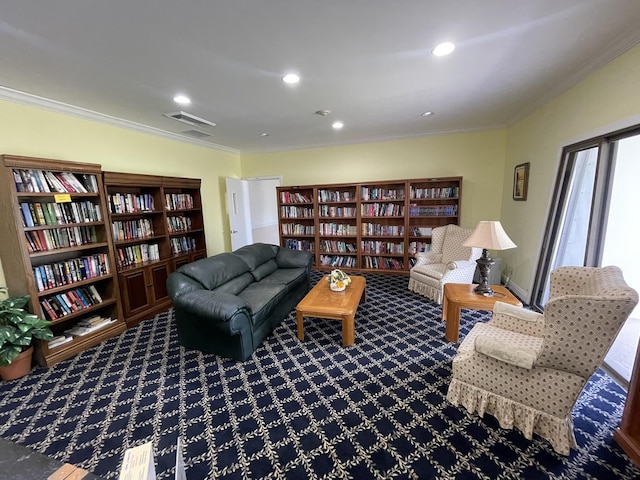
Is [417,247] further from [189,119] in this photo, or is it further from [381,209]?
[189,119]

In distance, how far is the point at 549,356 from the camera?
1.42 meters

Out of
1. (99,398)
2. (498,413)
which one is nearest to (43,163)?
(99,398)

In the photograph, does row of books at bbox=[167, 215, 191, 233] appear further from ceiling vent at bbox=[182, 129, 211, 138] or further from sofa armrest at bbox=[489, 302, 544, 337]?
sofa armrest at bbox=[489, 302, 544, 337]

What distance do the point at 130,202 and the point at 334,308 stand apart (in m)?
2.92

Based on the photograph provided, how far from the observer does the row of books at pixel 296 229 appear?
5.54 meters

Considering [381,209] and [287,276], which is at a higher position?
[381,209]

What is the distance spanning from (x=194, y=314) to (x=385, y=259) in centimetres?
362

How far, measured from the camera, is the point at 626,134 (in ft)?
6.79

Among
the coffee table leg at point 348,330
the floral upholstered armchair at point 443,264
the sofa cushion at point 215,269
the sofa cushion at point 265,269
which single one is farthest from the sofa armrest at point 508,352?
the sofa cushion at point 265,269

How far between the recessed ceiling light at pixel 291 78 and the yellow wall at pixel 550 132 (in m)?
2.57

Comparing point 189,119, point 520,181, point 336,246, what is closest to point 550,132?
point 520,181

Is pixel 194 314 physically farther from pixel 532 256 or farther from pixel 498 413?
pixel 532 256

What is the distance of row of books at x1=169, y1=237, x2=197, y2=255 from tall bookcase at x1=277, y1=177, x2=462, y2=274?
1.84 m

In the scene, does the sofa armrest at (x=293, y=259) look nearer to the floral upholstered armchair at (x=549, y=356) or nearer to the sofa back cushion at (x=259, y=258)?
the sofa back cushion at (x=259, y=258)
